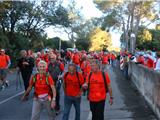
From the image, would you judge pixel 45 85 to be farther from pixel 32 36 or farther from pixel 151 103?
pixel 32 36

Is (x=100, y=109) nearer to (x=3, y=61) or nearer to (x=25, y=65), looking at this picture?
(x=25, y=65)

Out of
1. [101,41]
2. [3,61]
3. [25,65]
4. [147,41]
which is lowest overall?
[101,41]

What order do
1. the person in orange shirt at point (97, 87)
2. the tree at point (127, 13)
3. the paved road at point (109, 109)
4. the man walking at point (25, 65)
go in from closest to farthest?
the person in orange shirt at point (97, 87), the paved road at point (109, 109), the man walking at point (25, 65), the tree at point (127, 13)

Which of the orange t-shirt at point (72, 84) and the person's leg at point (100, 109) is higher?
the orange t-shirt at point (72, 84)

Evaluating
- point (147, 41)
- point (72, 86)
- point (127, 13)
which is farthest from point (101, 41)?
point (72, 86)

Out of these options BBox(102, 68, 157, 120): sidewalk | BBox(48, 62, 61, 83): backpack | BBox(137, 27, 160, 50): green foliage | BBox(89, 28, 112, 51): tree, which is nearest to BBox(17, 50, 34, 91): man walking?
BBox(102, 68, 157, 120): sidewalk

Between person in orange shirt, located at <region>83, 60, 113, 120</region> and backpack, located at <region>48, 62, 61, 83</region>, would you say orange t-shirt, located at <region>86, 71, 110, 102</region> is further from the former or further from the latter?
backpack, located at <region>48, 62, 61, 83</region>

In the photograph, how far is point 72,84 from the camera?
9688mm

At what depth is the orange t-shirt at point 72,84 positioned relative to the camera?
968 centimetres

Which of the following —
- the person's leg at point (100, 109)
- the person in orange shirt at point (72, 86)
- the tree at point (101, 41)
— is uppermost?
the person in orange shirt at point (72, 86)

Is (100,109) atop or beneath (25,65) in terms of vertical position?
beneath

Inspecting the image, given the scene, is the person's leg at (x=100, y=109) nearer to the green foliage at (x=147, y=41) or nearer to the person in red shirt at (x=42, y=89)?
the person in red shirt at (x=42, y=89)

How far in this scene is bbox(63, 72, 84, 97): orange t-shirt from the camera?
9.68m

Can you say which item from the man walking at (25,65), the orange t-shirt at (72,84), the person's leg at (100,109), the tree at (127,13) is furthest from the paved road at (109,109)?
the tree at (127,13)
